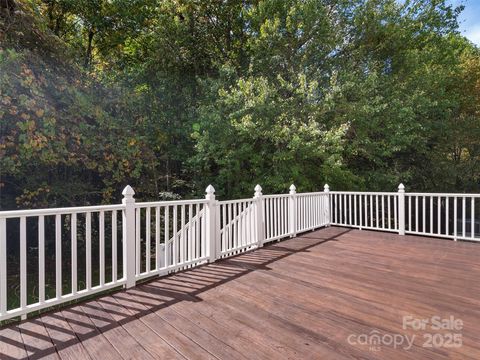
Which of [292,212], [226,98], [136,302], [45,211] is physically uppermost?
[226,98]

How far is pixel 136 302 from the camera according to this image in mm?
2648

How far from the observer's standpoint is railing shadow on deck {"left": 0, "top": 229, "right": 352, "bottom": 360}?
2.08 meters

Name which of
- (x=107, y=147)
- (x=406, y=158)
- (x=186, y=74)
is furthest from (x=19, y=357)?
(x=406, y=158)

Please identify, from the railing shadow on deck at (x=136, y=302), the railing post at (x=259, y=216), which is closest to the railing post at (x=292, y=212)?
the railing post at (x=259, y=216)

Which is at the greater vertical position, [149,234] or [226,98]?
[226,98]

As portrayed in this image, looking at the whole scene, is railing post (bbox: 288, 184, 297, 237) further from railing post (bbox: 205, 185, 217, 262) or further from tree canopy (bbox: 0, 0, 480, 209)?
railing post (bbox: 205, 185, 217, 262)

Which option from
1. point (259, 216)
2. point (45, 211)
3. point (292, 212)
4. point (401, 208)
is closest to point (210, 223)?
point (259, 216)

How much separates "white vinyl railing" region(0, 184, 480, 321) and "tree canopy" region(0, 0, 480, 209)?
51.4 inches

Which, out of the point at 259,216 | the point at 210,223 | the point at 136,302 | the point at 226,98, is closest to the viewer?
the point at 136,302

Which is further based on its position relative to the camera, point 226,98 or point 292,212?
point 226,98

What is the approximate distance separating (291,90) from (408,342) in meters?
6.58

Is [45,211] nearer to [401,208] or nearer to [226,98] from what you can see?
[401,208]

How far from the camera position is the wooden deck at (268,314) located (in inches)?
73.9

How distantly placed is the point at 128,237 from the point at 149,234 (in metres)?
0.20
